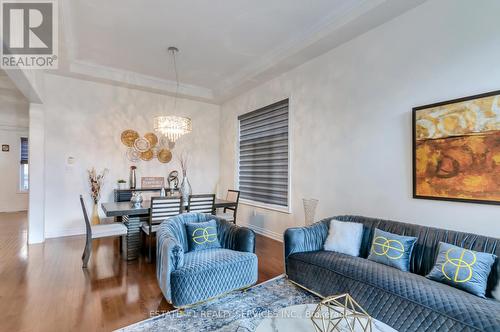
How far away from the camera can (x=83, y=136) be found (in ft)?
17.0

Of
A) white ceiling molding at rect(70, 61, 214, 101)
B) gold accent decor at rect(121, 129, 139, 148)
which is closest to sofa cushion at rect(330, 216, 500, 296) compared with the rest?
white ceiling molding at rect(70, 61, 214, 101)

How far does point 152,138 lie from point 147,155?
→ 415 mm

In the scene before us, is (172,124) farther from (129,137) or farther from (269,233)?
(269,233)

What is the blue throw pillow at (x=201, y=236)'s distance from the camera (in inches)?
115

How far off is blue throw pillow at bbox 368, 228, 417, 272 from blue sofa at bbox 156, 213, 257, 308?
1274 mm

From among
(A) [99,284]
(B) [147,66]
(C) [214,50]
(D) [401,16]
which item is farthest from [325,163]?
(B) [147,66]

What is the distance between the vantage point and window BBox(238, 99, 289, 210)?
4.84 metres

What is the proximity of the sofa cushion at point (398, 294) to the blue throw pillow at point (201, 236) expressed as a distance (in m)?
1.05

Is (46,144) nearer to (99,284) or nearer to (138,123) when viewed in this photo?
(138,123)

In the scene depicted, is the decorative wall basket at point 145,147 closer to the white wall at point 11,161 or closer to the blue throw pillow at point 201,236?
the blue throw pillow at point 201,236


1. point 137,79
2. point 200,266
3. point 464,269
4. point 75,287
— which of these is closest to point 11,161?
point 137,79

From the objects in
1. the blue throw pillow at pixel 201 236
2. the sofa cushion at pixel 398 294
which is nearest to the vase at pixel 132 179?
the blue throw pillow at pixel 201 236

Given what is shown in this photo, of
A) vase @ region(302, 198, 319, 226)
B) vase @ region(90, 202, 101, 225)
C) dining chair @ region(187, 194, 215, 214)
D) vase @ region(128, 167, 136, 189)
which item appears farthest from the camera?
vase @ region(128, 167, 136, 189)

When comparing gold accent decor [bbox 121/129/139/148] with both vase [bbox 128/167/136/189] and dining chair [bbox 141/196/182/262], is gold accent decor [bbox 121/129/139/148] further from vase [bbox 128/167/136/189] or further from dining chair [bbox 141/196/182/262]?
dining chair [bbox 141/196/182/262]
